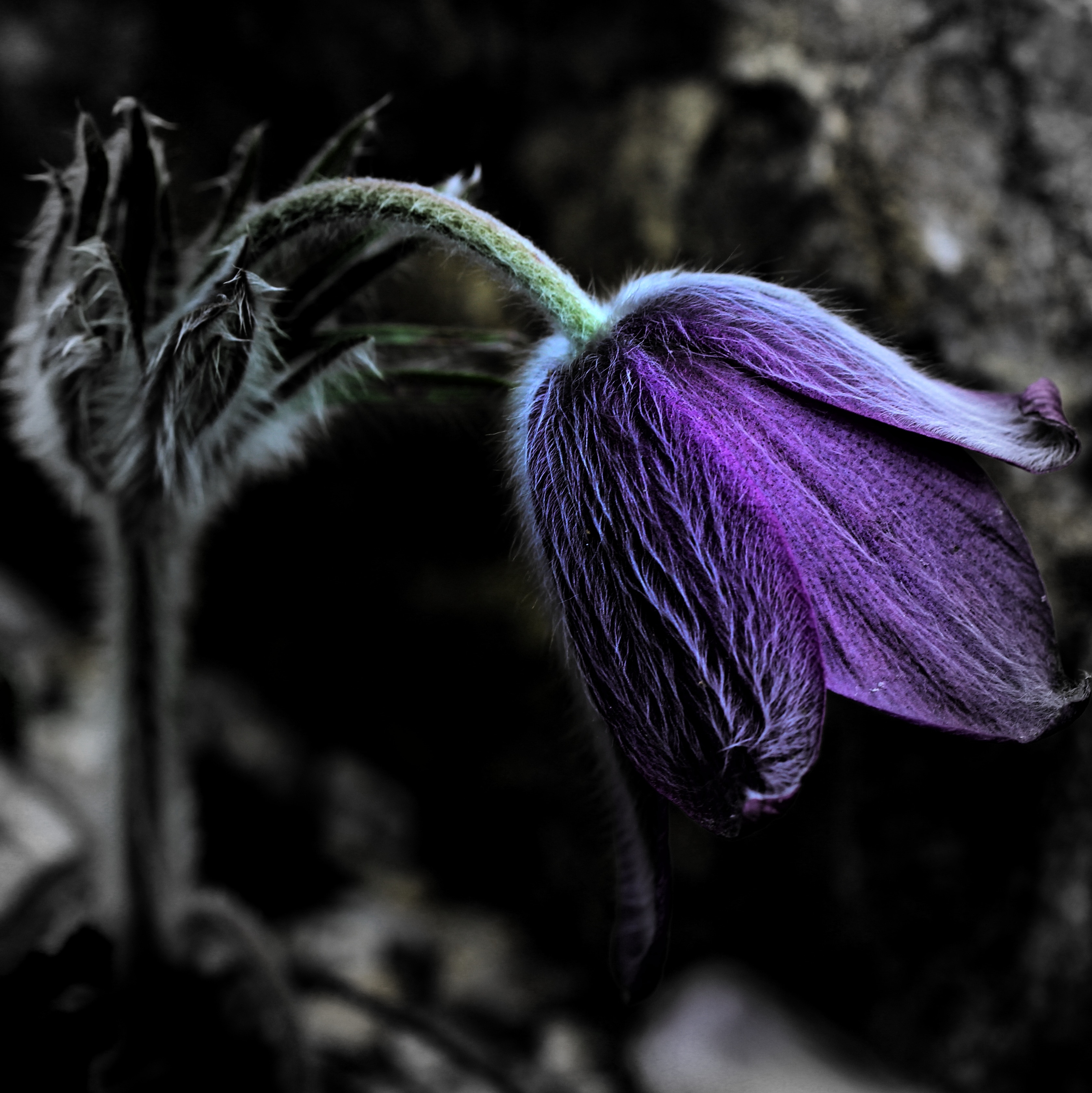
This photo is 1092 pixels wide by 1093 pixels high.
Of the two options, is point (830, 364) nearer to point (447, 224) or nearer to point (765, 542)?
point (765, 542)

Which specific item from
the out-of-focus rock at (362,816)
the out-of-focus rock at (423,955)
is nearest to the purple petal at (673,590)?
the out-of-focus rock at (423,955)

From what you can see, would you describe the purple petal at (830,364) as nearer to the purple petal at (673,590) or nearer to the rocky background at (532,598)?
the purple petal at (673,590)

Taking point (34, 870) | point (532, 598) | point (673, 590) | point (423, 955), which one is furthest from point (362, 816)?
point (673, 590)

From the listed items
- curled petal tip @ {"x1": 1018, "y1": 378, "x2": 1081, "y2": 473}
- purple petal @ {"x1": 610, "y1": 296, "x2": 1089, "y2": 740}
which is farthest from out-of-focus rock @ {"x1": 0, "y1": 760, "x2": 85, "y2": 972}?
curled petal tip @ {"x1": 1018, "y1": 378, "x2": 1081, "y2": 473}

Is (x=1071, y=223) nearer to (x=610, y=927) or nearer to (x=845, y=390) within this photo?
(x=845, y=390)

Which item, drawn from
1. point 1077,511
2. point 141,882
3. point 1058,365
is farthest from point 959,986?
point 141,882
